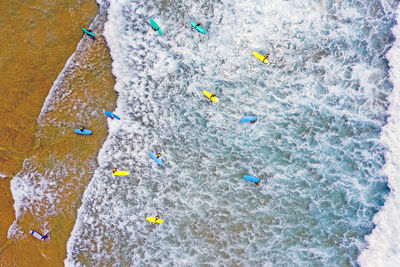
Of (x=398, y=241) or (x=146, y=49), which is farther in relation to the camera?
(x=146, y=49)

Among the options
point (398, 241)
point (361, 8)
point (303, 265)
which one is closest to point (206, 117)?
point (303, 265)

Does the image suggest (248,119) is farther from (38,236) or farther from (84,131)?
(38,236)

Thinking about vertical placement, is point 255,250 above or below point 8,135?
below

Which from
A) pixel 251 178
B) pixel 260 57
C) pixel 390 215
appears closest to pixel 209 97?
pixel 260 57

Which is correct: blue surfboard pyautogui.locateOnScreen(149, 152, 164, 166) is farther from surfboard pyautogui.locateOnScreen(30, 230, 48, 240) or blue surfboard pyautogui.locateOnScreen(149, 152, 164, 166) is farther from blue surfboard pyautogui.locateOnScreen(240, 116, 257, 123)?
surfboard pyautogui.locateOnScreen(30, 230, 48, 240)

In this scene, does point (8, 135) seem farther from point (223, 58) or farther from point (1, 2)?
point (223, 58)

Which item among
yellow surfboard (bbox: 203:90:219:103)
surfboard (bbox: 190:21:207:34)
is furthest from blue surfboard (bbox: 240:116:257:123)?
surfboard (bbox: 190:21:207:34)
